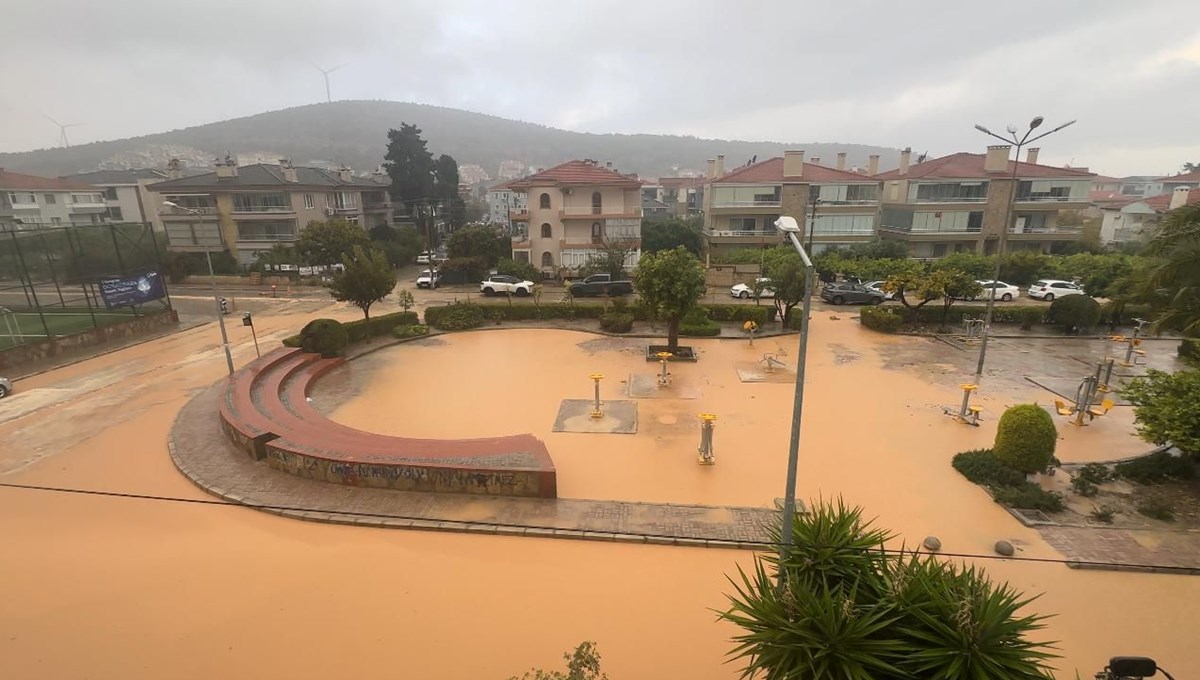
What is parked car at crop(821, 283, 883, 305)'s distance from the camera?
108 feet

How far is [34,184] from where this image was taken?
54156mm

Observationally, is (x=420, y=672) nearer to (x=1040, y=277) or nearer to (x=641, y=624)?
(x=641, y=624)

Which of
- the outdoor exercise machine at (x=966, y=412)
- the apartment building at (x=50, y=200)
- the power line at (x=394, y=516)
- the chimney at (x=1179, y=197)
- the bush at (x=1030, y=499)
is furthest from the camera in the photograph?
the apartment building at (x=50, y=200)

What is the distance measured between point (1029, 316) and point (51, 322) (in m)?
48.0

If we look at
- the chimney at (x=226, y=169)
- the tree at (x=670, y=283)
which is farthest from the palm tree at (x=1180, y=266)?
the chimney at (x=226, y=169)

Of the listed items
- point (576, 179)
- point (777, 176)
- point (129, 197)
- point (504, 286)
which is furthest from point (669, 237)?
point (129, 197)

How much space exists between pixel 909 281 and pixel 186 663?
29.0 metres

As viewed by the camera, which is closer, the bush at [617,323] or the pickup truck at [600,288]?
the bush at [617,323]

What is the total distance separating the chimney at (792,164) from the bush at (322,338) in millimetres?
36358

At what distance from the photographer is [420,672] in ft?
25.7

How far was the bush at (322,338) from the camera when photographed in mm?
22234

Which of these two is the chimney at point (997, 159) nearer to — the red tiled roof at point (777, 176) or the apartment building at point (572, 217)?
the red tiled roof at point (777, 176)

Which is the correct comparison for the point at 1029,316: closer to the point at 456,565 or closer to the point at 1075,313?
the point at 1075,313

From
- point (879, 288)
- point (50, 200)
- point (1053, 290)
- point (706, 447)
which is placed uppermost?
point (50, 200)
